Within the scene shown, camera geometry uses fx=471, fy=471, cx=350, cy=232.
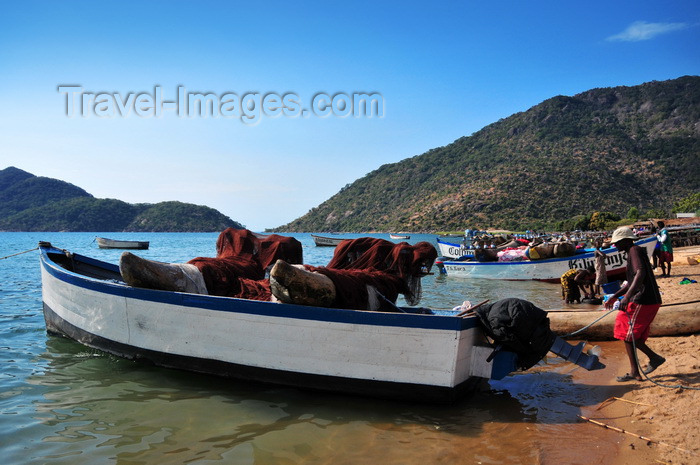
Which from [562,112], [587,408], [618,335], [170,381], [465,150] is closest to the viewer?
[587,408]

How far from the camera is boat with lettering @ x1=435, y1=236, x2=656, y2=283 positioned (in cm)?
1778

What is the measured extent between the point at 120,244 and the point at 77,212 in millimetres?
102865

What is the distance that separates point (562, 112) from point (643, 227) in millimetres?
87465

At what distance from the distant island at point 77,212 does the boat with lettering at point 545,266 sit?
479 feet

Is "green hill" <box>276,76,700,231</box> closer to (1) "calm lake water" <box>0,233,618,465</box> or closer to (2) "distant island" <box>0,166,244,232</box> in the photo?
(2) "distant island" <box>0,166,244,232</box>

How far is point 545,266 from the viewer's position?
19.4 meters

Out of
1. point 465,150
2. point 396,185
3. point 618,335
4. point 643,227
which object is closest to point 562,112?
point 465,150

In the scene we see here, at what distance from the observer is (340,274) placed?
5977 mm

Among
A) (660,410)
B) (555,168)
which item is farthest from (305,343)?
(555,168)

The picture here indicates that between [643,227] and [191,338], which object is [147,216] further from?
[191,338]

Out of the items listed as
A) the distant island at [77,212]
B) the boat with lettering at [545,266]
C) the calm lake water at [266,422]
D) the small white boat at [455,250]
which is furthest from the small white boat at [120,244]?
the distant island at [77,212]

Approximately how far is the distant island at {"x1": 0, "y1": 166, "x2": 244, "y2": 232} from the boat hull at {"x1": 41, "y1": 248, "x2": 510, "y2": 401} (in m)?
158

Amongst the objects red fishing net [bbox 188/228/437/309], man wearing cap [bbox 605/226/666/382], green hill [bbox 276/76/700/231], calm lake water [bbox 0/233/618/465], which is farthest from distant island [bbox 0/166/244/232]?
man wearing cap [bbox 605/226/666/382]


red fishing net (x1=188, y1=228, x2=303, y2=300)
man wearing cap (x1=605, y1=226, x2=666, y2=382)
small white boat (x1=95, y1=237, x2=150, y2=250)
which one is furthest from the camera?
small white boat (x1=95, y1=237, x2=150, y2=250)
